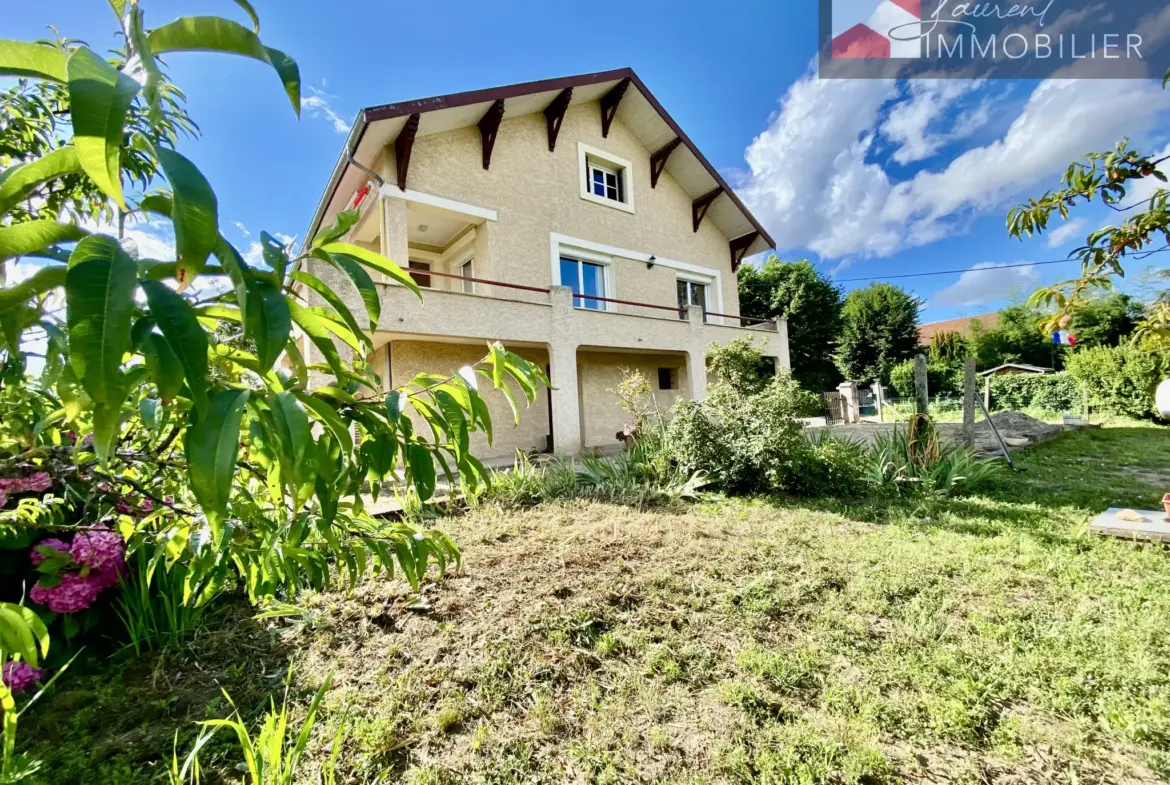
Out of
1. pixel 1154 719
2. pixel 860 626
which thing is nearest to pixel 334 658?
pixel 860 626

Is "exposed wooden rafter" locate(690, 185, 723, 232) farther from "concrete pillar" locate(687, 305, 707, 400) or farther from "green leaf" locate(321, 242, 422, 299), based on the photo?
"green leaf" locate(321, 242, 422, 299)

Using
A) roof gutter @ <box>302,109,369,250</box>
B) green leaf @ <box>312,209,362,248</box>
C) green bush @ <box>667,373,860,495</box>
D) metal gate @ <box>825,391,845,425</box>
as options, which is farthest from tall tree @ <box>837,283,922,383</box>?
green leaf @ <box>312,209,362,248</box>

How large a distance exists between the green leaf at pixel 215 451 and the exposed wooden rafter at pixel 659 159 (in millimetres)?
15048

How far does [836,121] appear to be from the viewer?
27.4m

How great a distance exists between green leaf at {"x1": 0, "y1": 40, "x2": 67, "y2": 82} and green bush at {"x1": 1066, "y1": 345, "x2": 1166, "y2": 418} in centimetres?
2212

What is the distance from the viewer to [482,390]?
1034cm

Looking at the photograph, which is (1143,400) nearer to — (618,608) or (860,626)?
(860,626)

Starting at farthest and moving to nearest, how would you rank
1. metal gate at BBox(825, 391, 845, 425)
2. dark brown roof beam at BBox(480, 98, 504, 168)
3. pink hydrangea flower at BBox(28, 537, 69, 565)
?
metal gate at BBox(825, 391, 845, 425)
dark brown roof beam at BBox(480, 98, 504, 168)
pink hydrangea flower at BBox(28, 537, 69, 565)

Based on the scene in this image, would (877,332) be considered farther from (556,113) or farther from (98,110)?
(98,110)

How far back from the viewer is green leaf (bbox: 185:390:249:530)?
0.60 m

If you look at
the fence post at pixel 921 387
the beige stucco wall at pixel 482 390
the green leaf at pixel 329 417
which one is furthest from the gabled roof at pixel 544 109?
the green leaf at pixel 329 417

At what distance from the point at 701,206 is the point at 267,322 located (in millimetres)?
16124

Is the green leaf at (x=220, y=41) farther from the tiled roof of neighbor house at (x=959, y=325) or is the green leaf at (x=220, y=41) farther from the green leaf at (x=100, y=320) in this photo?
the tiled roof of neighbor house at (x=959, y=325)

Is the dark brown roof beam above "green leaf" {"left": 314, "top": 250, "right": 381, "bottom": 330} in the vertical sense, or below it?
above
